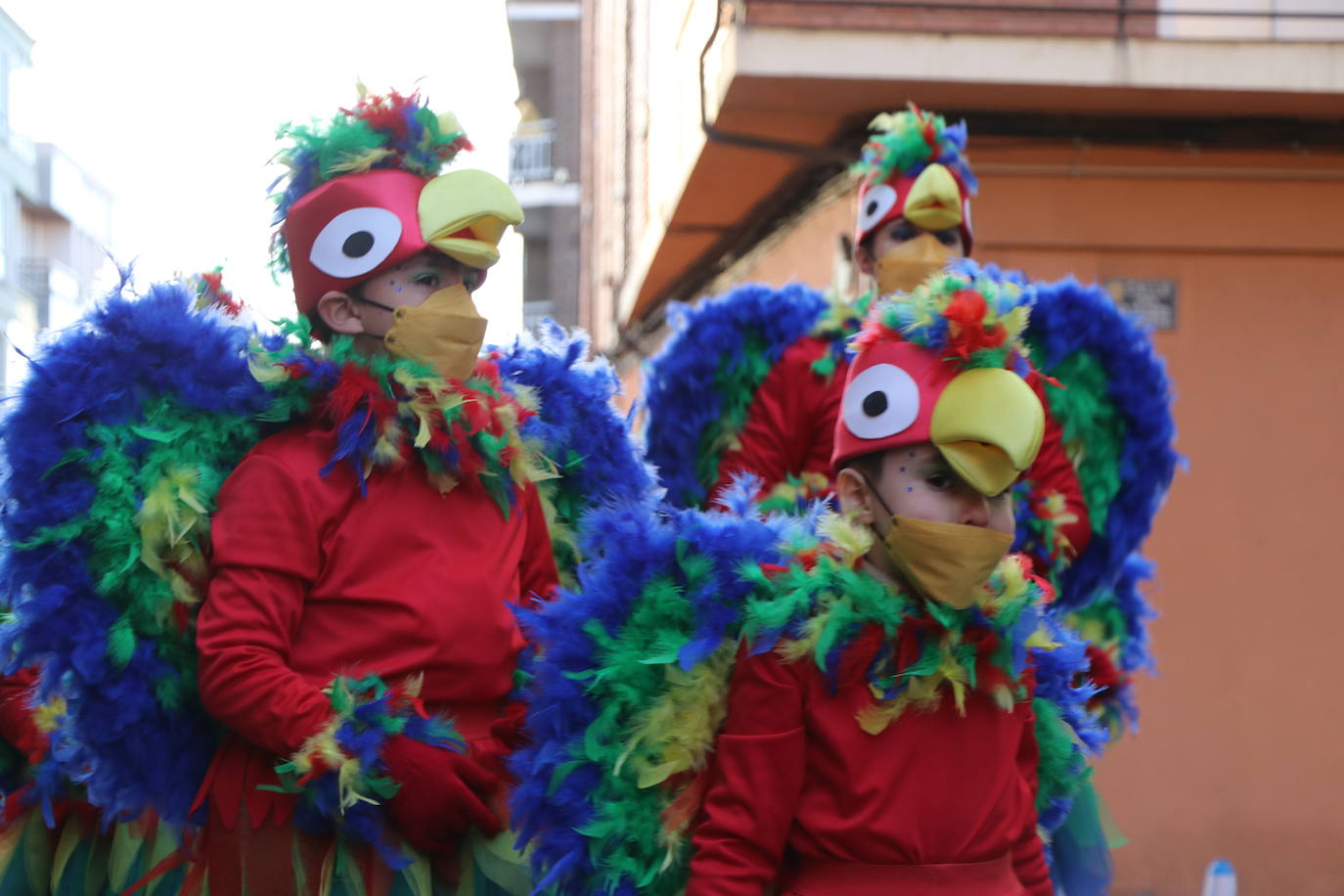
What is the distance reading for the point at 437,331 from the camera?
3117 mm

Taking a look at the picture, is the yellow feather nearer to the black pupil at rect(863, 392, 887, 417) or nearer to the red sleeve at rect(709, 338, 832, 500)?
the black pupil at rect(863, 392, 887, 417)

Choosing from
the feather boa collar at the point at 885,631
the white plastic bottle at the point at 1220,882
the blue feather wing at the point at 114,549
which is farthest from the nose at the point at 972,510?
the white plastic bottle at the point at 1220,882

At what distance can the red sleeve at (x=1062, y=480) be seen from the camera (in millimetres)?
4219

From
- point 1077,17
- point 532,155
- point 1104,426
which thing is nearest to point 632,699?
point 1104,426

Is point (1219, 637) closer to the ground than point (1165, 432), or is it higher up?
closer to the ground

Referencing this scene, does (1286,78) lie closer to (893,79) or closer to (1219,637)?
(893,79)

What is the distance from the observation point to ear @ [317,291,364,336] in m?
3.19

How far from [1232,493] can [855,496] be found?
4.92 metres

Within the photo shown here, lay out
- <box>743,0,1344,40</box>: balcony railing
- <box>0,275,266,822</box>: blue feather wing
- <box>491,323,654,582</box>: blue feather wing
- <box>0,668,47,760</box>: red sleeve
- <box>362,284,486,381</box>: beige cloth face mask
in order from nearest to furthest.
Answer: <box>0,275,266,822</box>: blue feather wing < <box>362,284,486,381</box>: beige cloth face mask < <box>491,323,654,582</box>: blue feather wing < <box>0,668,47,760</box>: red sleeve < <box>743,0,1344,40</box>: balcony railing

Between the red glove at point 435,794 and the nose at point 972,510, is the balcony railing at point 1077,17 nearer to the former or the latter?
the nose at point 972,510

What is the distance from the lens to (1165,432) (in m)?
4.57

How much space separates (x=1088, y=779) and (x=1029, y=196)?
4576mm

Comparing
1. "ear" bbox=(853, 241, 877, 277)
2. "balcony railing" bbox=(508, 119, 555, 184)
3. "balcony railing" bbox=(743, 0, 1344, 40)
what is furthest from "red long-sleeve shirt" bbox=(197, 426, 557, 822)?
"balcony railing" bbox=(508, 119, 555, 184)

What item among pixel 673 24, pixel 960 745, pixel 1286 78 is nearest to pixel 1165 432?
pixel 960 745
